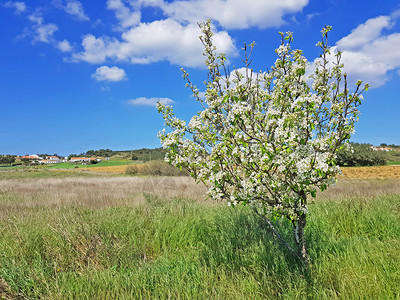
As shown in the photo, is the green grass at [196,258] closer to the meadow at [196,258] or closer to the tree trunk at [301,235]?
the meadow at [196,258]

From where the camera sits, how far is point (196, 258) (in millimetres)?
5203

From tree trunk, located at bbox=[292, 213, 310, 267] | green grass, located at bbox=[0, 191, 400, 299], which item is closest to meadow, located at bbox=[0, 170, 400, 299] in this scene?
green grass, located at bbox=[0, 191, 400, 299]

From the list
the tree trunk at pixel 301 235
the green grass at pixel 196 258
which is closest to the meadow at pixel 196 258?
the green grass at pixel 196 258

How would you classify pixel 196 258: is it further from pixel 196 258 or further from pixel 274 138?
pixel 274 138

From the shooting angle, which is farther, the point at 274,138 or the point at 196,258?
the point at 196,258

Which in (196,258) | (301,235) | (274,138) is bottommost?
(196,258)

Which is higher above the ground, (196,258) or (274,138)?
(274,138)

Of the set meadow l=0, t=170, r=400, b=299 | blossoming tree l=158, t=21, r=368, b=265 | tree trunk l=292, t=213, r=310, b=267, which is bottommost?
meadow l=0, t=170, r=400, b=299

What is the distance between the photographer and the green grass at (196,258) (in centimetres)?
398

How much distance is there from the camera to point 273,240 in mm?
5508

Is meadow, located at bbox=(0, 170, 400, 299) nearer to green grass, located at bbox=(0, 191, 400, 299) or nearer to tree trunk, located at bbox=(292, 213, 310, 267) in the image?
green grass, located at bbox=(0, 191, 400, 299)

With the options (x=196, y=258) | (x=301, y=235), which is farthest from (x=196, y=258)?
(x=301, y=235)

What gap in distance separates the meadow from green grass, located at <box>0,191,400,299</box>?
2cm

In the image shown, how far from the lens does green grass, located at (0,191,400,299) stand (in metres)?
3.98
